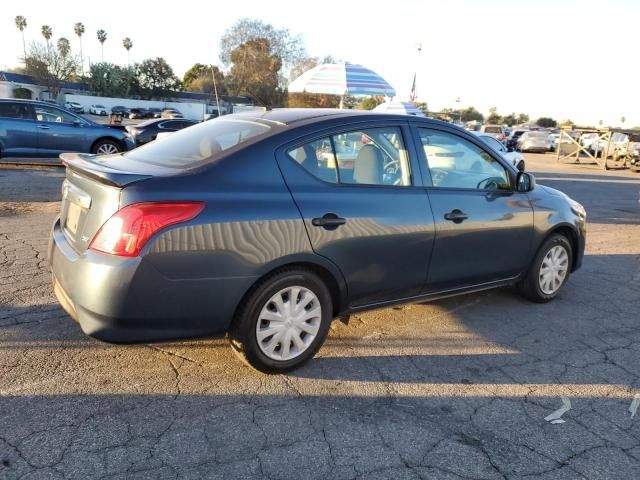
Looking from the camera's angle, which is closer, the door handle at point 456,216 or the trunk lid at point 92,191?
the trunk lid at point 92,191

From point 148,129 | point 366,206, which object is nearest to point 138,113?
point 148,129

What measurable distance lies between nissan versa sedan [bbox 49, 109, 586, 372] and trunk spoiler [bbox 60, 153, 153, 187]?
0.05ft

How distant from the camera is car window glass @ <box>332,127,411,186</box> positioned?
3.53 m

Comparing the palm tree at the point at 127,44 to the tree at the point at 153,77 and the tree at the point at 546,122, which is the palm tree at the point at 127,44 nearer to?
the tree at the point at 153,77

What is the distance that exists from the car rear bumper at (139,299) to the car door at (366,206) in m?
0.66

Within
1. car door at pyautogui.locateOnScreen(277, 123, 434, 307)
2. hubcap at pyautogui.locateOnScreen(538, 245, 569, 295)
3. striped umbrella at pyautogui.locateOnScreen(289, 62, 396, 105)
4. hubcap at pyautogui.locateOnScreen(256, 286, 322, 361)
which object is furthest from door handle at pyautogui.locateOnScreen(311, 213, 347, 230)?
striped umbrella at pyautogui.locateOnScreen(289, 62, 396, 105)

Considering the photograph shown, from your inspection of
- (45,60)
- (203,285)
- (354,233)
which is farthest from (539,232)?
(45,60)

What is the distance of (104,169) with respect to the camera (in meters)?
3.09

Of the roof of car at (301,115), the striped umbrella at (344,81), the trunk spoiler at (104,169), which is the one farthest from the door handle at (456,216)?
the striped umbrella at (344,81)

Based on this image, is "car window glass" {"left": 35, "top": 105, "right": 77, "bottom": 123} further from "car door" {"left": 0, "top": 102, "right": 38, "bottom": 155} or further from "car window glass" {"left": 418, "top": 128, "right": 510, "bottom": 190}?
"car window glass" {"left": 418, "top": 128, "right": 510, "bottom": 190}

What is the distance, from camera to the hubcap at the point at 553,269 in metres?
4.84

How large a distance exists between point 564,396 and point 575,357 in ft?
2.19

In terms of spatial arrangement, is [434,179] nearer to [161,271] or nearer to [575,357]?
[575,357]

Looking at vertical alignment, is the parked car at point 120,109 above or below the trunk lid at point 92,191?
below
